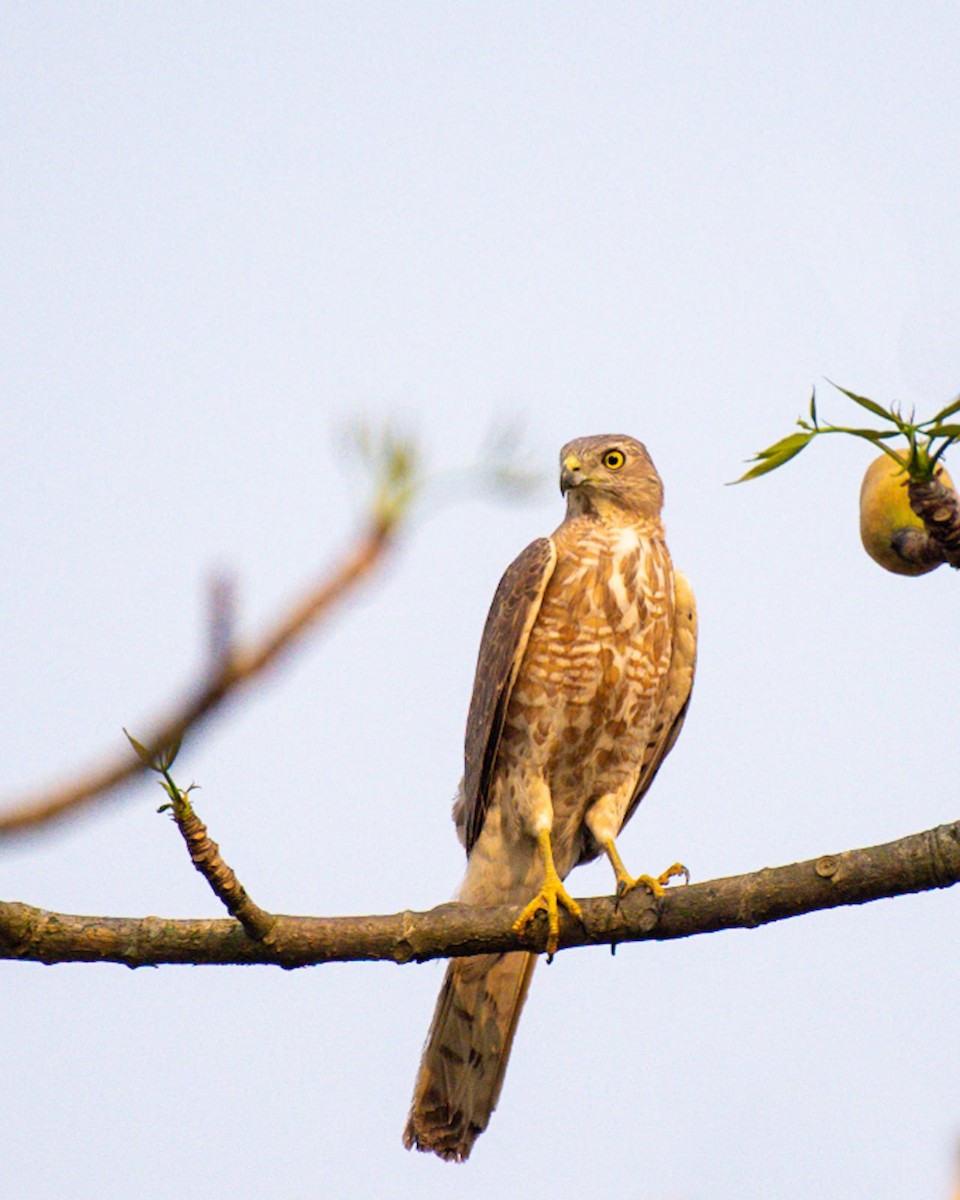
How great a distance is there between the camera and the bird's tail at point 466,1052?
5605 millimetres

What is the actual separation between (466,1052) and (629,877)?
3.30 feet

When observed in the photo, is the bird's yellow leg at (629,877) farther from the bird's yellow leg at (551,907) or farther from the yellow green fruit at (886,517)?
the yellow green fruit at (886,517)

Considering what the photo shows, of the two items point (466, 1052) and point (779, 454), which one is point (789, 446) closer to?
point (779, 454)

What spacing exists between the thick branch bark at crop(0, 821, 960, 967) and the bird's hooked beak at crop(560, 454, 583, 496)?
246cm

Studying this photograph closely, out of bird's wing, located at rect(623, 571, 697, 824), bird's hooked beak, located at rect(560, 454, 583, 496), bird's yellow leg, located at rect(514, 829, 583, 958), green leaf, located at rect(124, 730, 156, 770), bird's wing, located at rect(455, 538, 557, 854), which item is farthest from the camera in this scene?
bird's hooked beak, located at rect(560, 454, 583, 496)

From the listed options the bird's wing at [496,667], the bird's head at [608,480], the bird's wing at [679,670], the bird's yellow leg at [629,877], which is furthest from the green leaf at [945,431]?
the bird's head at [608,480]

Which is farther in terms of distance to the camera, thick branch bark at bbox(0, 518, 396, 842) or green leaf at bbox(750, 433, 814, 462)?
green leaf at bbox(750, 433, 814, 462)

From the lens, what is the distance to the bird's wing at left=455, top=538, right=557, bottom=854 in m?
5.94

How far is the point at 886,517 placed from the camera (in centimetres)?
335

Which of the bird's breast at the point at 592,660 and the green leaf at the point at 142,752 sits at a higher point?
the bird's breast at the point at 592,660

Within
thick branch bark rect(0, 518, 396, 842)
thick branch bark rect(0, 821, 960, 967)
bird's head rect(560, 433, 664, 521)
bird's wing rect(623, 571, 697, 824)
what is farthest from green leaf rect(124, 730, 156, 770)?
bird's head rect(560, 433, 664, 521)

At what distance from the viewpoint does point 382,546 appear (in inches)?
44.5

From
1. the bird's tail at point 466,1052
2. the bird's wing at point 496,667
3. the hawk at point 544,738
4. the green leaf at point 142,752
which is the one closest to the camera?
the green leaf at point 142,752

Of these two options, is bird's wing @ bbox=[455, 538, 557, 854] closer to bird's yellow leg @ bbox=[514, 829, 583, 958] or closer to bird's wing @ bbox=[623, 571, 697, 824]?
bird's wing @ bbox=[623, 571, 697, 824]
